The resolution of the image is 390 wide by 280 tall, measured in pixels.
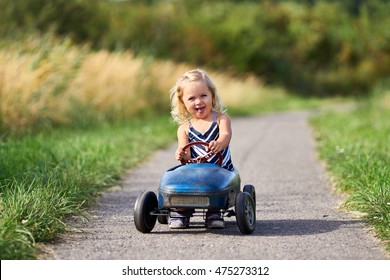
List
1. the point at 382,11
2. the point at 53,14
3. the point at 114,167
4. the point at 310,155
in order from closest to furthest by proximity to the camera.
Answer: the point at 114,167, the point at 310,155, the point at 53,14, the point at 382,11

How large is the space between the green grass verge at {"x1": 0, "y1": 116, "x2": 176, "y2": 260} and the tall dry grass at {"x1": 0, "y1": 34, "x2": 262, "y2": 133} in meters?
0.54

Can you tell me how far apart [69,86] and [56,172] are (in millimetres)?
8084

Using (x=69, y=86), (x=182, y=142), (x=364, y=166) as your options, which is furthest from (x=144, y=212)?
(x=69, y=86)

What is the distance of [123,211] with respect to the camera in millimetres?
8172

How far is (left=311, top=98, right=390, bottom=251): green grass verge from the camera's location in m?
7.34

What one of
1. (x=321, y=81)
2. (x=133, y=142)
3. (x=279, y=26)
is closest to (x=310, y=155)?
(x=133, y=142)

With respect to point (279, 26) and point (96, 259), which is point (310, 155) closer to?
point (96, 259)

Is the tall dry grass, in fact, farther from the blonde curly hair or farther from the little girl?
the little girl

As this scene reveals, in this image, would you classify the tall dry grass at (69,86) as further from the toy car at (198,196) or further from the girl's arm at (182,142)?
the toy car at (198,196)

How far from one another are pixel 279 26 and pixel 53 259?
48484mm

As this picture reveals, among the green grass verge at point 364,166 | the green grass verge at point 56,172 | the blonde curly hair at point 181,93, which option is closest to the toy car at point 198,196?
the blonde curly hair at point 181,93

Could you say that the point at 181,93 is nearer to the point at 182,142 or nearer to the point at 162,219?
the point at 182,142

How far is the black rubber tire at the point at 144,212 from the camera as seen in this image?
22.6 feet

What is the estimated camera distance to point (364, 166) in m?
9.44
